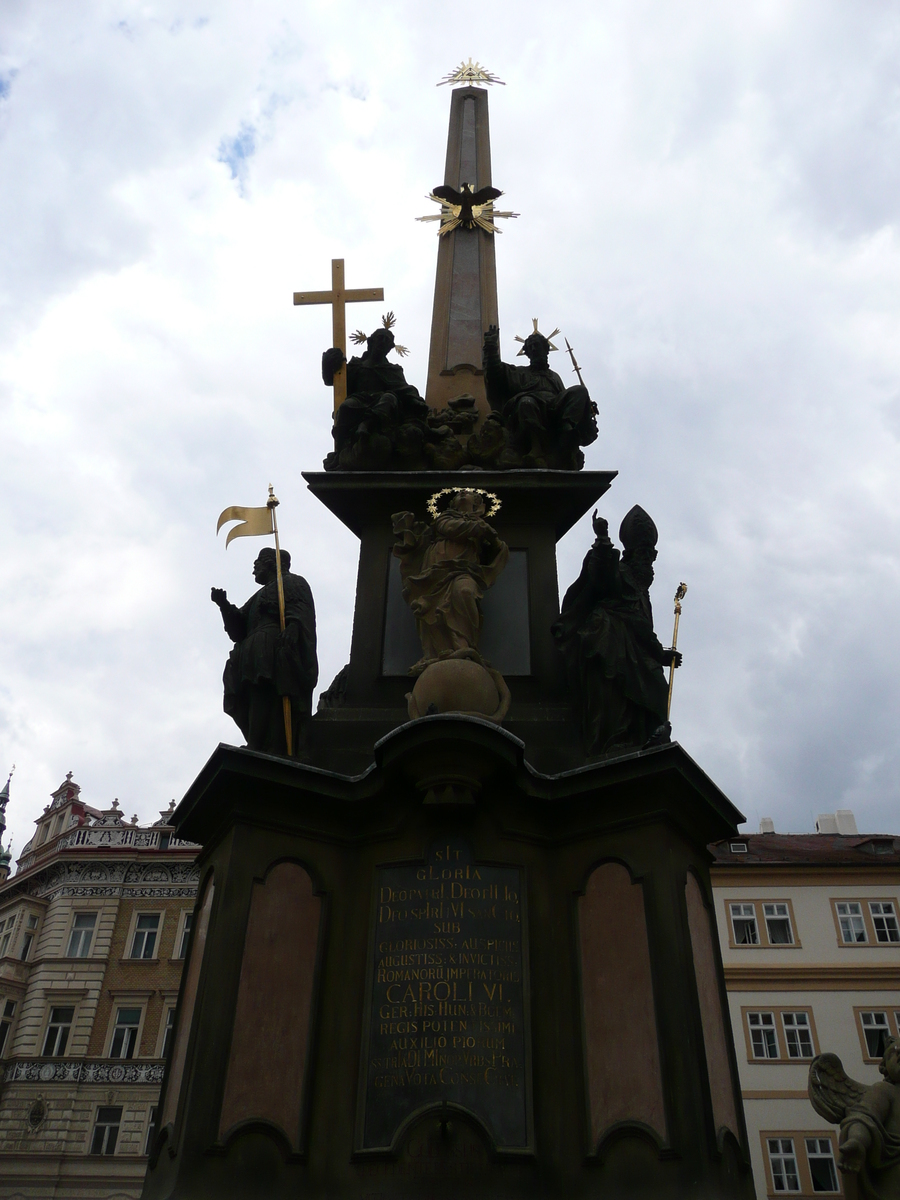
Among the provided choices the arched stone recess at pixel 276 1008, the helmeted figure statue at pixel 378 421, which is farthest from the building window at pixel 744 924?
the arched stone recess at pixel 276 1008

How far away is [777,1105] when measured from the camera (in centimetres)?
2739

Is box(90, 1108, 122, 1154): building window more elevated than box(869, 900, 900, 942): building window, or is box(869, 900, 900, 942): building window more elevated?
box(869, 900, 900, 942): building window

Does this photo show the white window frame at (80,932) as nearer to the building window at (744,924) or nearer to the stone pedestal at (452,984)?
the building window at (744,924)

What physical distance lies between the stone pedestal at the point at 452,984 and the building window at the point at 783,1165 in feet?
75.5

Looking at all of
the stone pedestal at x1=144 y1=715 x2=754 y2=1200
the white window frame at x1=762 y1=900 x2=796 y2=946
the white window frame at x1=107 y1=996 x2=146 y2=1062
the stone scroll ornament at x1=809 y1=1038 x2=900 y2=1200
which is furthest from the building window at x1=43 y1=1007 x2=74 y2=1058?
the stone scroll ornament at x1=809 y1=1038 x2=900 y2=1200

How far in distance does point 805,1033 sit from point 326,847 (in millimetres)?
25376

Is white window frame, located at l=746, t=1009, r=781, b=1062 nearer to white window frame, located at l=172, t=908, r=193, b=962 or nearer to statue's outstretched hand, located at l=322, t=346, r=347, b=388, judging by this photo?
white window frame, located at l=172, t=908, r=193, b=962

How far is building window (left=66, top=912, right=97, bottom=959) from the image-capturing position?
30.6m

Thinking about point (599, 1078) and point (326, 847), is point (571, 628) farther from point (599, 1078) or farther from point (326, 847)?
point (599, 1078)

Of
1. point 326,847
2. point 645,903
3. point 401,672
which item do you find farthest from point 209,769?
point 645,903

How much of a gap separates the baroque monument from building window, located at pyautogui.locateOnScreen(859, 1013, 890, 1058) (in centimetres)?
2409

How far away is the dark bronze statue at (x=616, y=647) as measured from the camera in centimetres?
817

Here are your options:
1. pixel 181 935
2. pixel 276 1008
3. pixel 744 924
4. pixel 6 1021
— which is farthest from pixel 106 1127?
pixel 276 1008

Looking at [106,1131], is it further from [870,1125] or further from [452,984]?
[870,1125]
